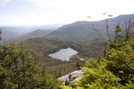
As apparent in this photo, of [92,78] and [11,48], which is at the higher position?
[92,78]

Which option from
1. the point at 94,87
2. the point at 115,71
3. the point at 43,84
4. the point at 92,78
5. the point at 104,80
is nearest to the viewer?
the point at 94,87

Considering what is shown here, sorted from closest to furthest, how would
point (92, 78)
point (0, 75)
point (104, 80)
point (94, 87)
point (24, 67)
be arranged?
1. point (94, 87)
2. point (104, 80)
3. point (92, 78)
4. point (0, 75)
5. point (24, 67)

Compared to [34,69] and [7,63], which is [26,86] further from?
[7,63]

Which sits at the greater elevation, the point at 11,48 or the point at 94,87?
the point at 94,87

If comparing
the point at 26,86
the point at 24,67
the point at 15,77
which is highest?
the point at 24,67

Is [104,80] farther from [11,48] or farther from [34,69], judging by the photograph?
[34,69]

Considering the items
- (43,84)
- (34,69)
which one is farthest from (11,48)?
(43,84)

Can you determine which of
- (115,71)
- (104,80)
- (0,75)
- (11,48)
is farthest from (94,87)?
(11,48)

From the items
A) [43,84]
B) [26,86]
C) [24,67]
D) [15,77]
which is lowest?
[43,84]

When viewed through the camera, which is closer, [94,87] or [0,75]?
[94,87]
